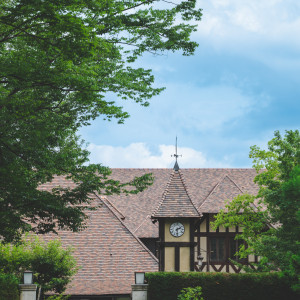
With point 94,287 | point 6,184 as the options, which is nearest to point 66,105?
point 6,184

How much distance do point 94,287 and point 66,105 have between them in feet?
26.6

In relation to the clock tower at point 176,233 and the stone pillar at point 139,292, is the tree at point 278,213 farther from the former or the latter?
the stone pillar at point 139,292

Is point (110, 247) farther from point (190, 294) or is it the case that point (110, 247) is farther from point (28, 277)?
point (190, 294)

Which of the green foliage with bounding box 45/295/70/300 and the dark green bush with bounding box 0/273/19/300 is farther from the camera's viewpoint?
the green foliage with bounding box 45/295/70/300

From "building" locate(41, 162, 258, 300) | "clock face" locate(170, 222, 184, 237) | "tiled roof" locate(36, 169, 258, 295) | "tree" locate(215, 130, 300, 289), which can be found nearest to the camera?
"tree" locate(215, 130, 300, 289)

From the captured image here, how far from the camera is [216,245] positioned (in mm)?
26750

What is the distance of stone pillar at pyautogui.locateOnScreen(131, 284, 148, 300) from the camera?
60.2ft

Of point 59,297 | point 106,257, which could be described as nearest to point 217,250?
point 106,257

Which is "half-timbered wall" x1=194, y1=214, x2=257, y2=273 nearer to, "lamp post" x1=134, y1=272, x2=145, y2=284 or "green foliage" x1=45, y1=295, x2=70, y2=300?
"lamp post" x1=134, y1=272, x2=145, y2=284

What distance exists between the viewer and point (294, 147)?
73.4ft

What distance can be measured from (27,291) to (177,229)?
6.64m

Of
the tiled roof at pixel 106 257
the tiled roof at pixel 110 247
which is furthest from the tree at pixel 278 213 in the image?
the tiled roof at pixel 106 257

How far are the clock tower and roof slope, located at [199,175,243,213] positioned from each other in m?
5.22

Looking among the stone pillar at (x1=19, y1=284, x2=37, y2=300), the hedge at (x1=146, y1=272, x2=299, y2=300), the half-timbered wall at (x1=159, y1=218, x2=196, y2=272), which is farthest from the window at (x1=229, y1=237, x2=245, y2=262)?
the stone pillar at (x1=19, y1=284, x2=37, y2=300)
